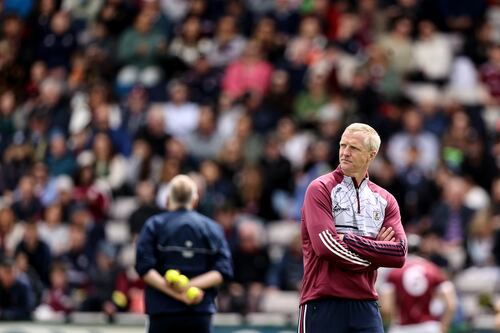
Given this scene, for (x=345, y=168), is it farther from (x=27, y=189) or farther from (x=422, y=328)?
(x=27, y=189)

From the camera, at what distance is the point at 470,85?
18531 millimetres

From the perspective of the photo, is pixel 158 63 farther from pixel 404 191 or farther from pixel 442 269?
pixel 442 269

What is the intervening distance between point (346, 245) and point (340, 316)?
46cm

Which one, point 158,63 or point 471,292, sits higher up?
point 158,63

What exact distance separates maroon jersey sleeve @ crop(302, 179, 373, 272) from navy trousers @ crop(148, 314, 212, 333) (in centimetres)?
234

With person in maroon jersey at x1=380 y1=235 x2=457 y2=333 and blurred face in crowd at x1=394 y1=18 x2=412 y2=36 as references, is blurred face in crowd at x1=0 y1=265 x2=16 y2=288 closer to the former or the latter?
person in maroon jersey at x1=380 y1=235 x2=457 y2=333

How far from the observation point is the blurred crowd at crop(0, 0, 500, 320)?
16.0 metres

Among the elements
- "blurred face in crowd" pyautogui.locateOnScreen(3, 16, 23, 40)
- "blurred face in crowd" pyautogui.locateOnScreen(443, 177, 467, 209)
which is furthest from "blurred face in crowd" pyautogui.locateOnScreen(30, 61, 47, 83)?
A: "blurred face in crowd" pyautogui.locateOnScreen(443, 177, 467, 209)

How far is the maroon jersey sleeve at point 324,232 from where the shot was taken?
7.89m

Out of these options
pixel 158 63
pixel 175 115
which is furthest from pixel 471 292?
pixel 158 63

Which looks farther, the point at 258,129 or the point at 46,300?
the point at 258,129

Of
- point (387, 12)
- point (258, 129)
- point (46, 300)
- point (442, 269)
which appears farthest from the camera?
point (387, 12)

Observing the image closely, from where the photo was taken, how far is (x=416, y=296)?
39.5 feet

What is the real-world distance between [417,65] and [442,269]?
455 cm
